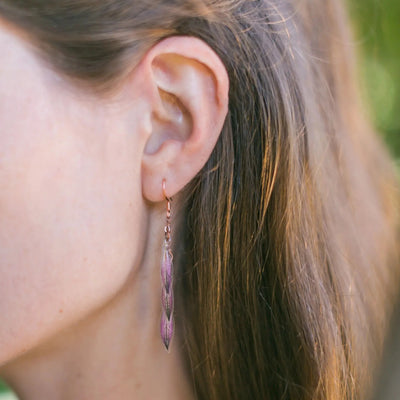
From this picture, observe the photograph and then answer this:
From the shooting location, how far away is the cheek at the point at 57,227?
984mm

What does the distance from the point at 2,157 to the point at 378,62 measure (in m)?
1.06

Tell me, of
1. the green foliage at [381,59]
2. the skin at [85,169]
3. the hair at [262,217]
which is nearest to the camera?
the skin at [85,169]

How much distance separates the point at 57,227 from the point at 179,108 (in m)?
0.31

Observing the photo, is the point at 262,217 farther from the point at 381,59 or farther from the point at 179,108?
the point at 381,59

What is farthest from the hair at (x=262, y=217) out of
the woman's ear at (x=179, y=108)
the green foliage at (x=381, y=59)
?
the green foliage at (x=381, y=59)

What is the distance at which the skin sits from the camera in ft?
3.21

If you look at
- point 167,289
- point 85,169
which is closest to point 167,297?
point 167,289

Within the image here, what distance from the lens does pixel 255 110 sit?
1.12 meters

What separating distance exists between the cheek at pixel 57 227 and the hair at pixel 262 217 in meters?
0.13

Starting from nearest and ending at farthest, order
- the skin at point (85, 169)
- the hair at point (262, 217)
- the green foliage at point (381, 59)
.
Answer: the skin at point (85, 169) < the hair at point (262, 217) < the green foliage at point (381, 59)

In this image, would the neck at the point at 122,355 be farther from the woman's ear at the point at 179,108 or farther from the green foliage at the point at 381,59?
the green foliage at the point at 381,59

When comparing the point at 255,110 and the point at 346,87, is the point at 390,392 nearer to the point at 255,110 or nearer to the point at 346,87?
the point at 255,110

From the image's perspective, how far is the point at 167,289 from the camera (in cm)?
112

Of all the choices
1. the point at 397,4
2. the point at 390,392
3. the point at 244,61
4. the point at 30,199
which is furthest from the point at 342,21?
the point at 390,392
